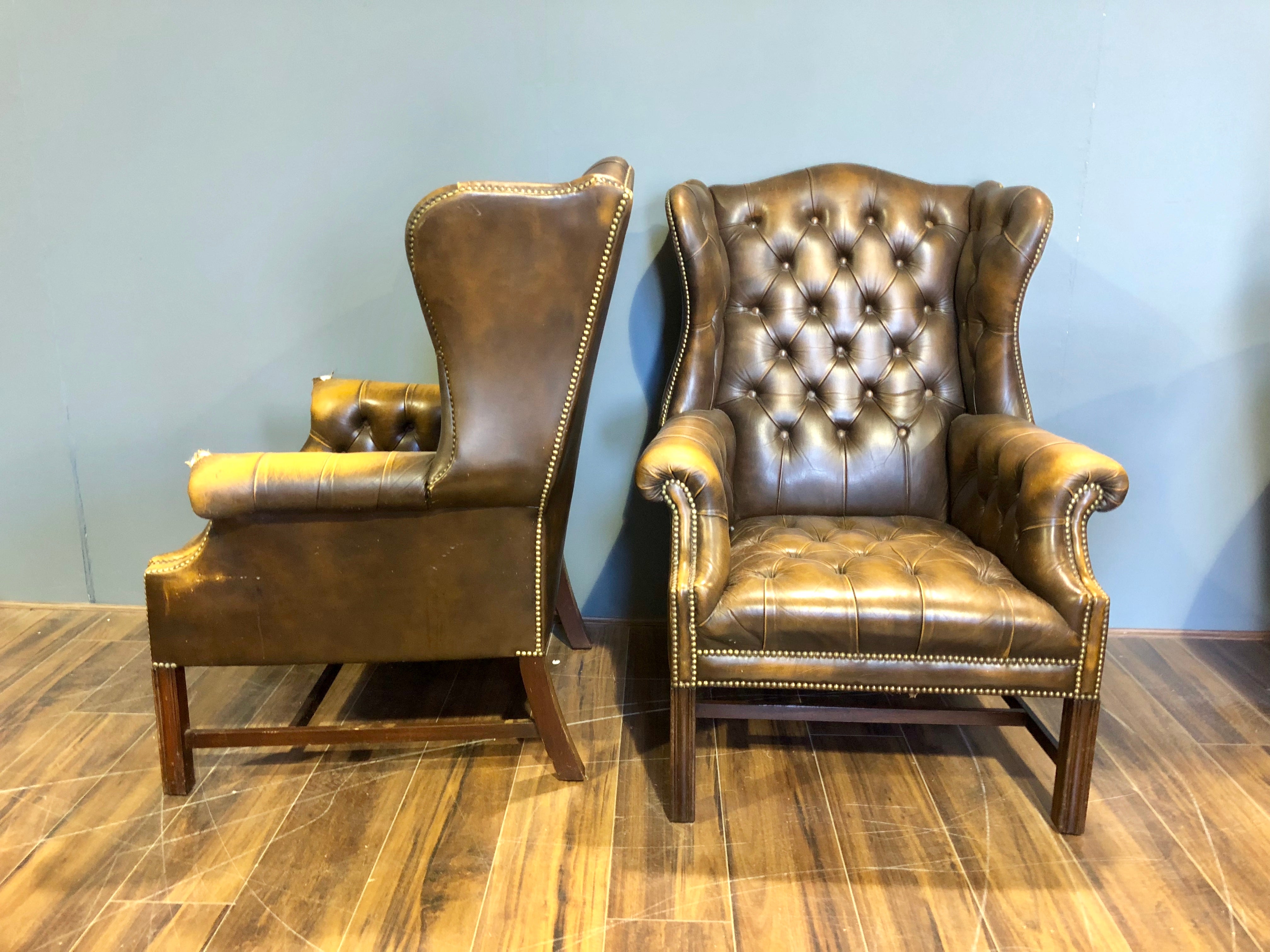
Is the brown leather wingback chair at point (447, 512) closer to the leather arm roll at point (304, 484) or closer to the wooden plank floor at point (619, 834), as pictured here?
the leather arm roll at point (304, 484)

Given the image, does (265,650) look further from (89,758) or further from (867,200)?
(867,200)

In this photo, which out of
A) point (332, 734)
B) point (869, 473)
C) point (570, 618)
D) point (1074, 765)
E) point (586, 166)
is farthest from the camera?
point (570, 618)

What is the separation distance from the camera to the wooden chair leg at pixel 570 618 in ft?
7.51

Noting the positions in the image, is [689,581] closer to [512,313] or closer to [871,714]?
[871,714]

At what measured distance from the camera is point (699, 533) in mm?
1571

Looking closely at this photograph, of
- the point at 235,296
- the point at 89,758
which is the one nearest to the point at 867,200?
the point at 235,296

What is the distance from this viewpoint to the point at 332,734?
5.54 ft

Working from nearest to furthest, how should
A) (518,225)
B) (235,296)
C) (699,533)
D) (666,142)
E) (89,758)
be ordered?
(518,225), (699,533), (89,758), (666,142), (235,296)

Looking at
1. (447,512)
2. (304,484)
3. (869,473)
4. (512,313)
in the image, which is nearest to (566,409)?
(512,313)

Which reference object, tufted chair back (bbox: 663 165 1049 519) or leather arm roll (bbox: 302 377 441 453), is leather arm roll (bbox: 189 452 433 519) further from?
tufted chair back (bbox: 663 165 1049 519)

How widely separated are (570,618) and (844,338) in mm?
1021

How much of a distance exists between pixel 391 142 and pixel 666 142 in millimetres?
710

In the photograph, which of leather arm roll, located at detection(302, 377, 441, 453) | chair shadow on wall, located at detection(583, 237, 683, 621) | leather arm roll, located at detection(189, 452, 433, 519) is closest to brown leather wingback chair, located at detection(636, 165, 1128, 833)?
chair shadow on wall, located at detection(583, 237, 683, 621)

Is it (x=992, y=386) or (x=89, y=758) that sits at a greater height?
(x=992, y=386)
